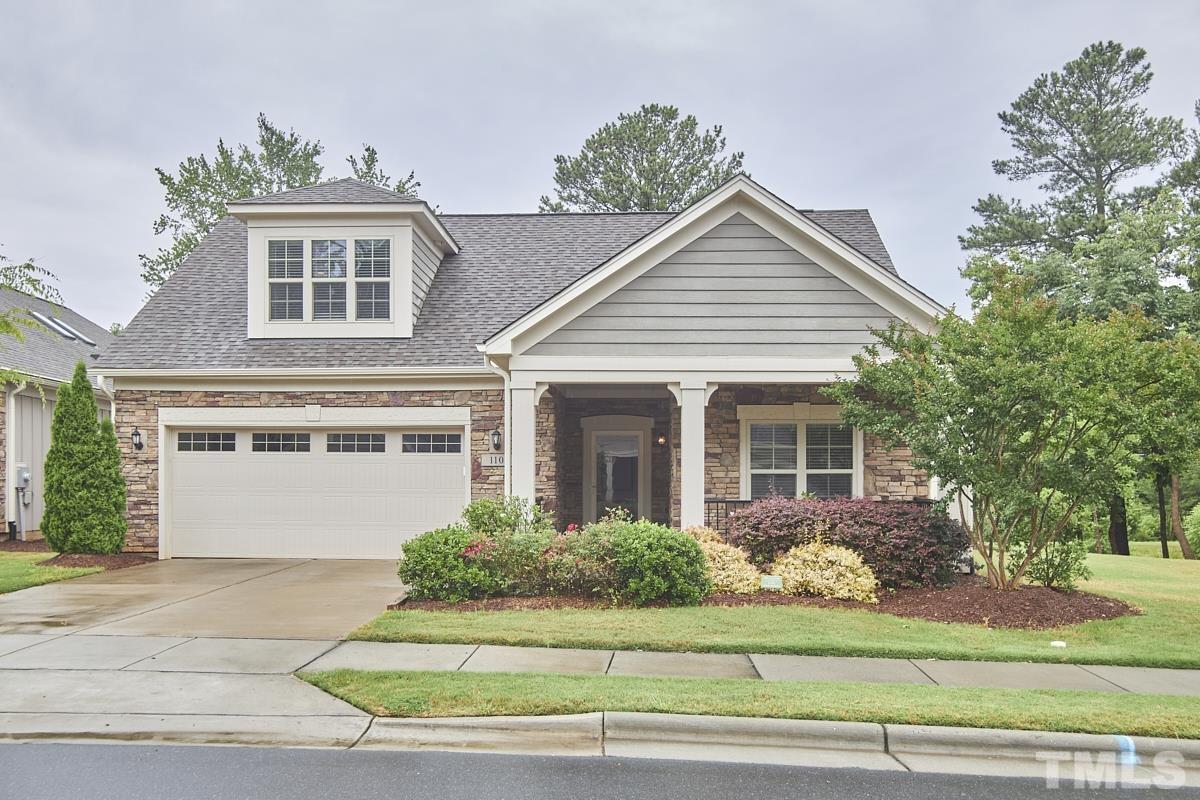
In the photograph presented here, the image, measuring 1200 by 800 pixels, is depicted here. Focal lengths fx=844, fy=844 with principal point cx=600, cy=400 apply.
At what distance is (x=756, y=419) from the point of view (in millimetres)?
13008

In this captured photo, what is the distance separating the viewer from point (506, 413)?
41.1 feet

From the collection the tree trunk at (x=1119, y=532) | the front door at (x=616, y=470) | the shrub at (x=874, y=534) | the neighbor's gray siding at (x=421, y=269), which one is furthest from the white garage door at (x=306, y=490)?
the tree trunk at (x=1119, y=532)

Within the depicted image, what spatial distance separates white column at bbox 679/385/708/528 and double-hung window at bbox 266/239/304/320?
23.0 feet

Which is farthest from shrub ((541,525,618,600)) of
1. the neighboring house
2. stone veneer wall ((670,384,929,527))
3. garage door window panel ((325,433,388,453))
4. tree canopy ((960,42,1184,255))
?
tree canopy ((960,42,1184,255))

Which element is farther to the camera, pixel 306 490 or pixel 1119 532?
pixel 1119 532

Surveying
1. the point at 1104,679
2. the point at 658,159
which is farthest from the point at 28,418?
the point at 658,159

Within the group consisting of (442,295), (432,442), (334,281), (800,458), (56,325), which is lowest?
(800,458)

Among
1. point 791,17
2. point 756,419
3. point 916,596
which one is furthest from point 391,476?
point 791,17

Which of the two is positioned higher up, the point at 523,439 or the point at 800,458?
the point at 523,439

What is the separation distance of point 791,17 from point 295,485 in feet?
44.9

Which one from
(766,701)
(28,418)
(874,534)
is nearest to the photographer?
(766,701)

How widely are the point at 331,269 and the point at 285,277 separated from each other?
2.68 feet

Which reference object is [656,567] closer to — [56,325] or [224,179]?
[56,325]

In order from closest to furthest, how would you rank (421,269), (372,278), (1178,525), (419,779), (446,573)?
(419,779), (446,573), (372,278), (421,269), (1178,525)
